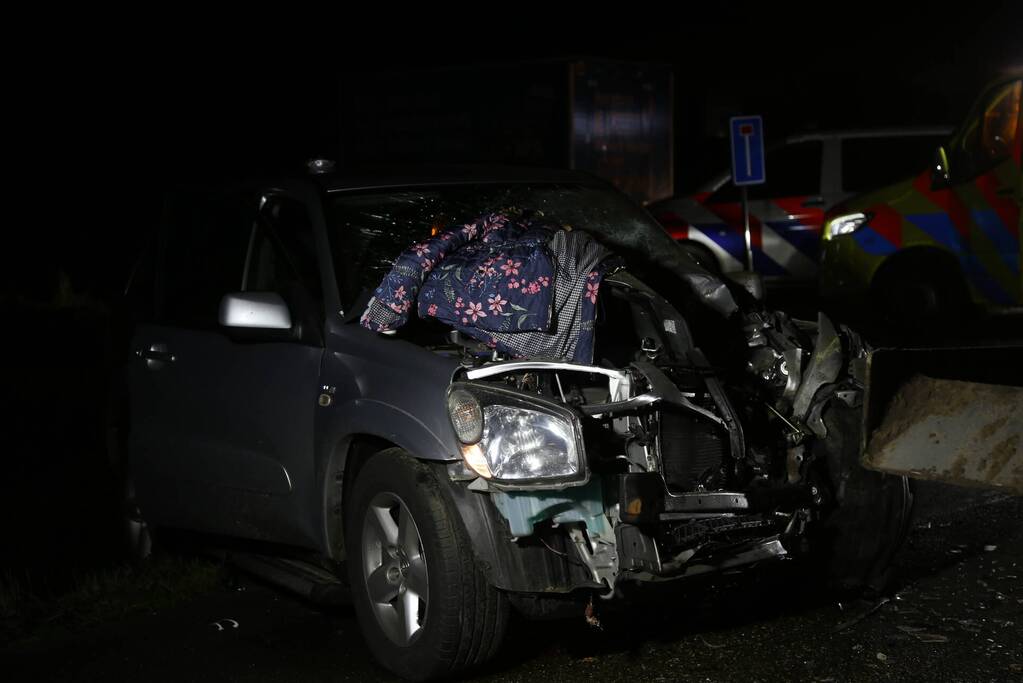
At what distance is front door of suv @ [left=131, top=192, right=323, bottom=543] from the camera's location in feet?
16.4

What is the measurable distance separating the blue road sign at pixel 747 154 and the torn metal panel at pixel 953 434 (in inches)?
361

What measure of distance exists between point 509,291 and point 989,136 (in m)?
6.40

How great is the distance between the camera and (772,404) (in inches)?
190

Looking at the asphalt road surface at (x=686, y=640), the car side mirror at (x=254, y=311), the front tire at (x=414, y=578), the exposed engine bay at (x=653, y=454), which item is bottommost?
the asphalt road surface at (x=686, y=640)

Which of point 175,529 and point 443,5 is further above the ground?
point 443,5

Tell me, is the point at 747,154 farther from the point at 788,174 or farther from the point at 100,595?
the point at 100,595

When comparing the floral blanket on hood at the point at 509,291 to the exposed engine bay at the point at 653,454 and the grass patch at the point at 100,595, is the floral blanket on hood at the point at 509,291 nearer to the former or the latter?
the exposed engine bay at the point at 653,454

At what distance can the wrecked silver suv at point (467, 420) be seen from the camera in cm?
416

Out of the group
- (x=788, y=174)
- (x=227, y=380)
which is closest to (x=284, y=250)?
(x=227, y=380)

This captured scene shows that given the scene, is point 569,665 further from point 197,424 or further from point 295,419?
point 197,424

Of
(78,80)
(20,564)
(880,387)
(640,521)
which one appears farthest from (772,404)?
(78,80)

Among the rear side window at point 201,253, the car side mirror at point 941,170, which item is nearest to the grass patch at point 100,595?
the rear side window at point 201,253

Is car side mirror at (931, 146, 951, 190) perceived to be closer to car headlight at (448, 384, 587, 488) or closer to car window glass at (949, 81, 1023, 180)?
car window glass at (949, 81, 1023, 180)

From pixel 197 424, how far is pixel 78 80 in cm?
2367
